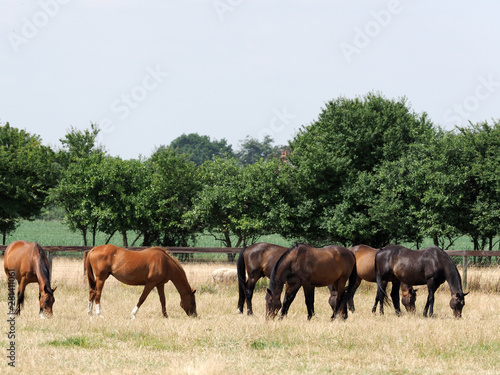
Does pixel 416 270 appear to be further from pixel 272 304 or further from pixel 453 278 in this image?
pixel 272 304

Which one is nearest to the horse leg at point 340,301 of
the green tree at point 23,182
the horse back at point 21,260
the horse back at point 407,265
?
the horse back at point 407,265

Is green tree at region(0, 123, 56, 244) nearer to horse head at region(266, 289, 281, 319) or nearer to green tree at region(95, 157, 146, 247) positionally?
green tree at region(95, 157, 146, 247)

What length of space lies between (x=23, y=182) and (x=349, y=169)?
19011mm

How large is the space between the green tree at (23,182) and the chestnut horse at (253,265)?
940 inches

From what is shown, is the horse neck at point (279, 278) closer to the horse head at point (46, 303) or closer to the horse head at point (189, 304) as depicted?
the horse head at point (189, 304)

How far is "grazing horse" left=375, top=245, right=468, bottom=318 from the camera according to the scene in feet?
45.3

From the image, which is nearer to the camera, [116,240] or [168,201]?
[168,201]

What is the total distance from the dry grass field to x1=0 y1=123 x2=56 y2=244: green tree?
22648 mm

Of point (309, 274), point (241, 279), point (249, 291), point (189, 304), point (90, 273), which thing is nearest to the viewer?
point (309, 274)

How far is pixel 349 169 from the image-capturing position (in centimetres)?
3238

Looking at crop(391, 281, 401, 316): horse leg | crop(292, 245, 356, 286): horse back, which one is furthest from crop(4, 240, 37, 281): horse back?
crop(391, 281, 401, 316): horse leg

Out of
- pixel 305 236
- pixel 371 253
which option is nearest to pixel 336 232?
pixel 305 236

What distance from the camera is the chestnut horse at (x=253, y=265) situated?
14.1m

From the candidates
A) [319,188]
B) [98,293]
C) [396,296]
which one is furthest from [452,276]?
[319,188]
